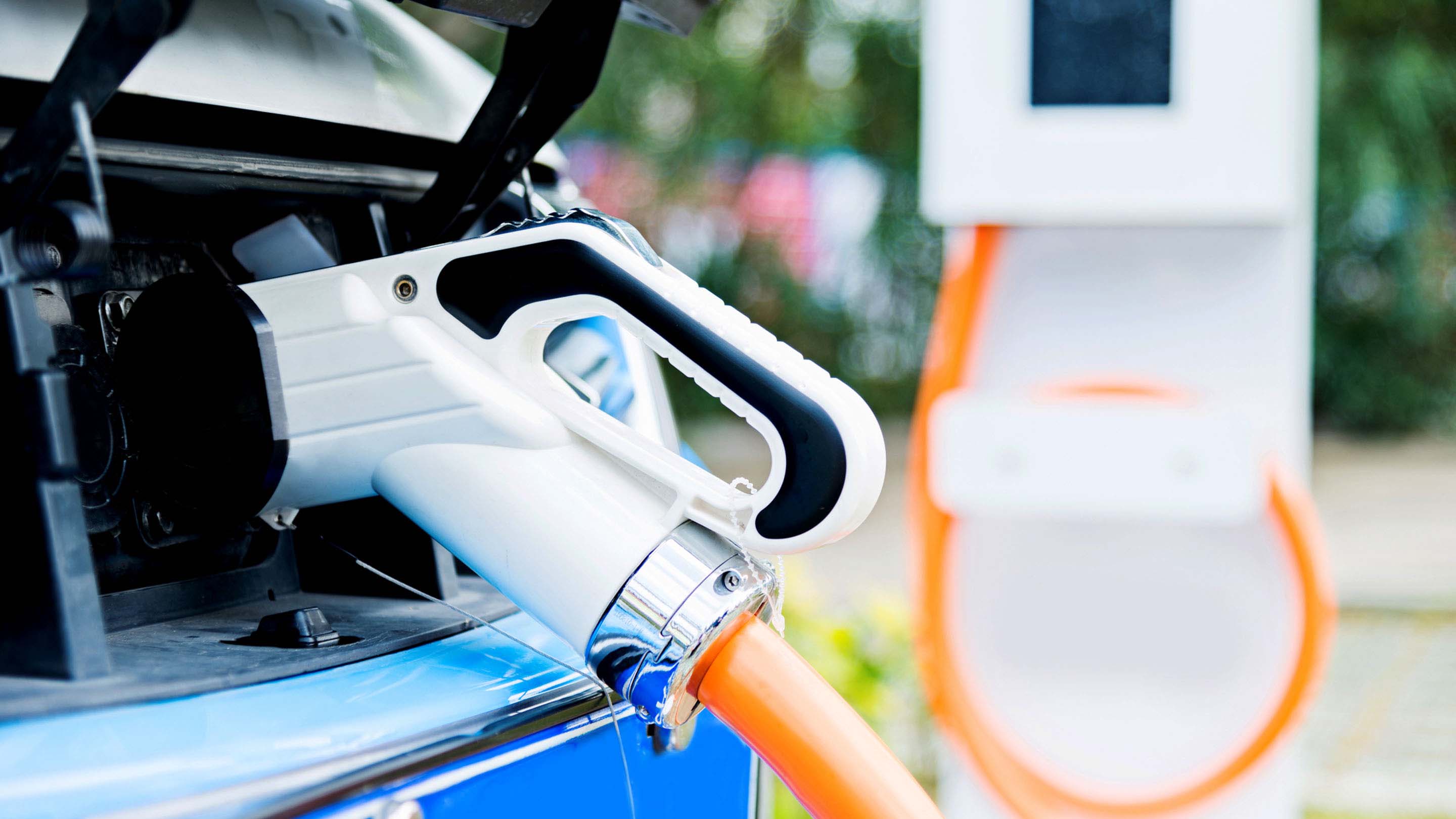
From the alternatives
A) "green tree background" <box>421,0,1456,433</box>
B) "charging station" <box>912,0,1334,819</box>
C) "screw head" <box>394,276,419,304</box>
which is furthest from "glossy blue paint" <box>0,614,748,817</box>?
"green tree background" <box>421,0,1456,433</box>

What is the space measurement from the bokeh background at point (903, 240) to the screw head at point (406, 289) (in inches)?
124

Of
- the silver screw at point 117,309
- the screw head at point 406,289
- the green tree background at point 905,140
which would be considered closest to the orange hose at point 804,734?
the screw head at point 406,289

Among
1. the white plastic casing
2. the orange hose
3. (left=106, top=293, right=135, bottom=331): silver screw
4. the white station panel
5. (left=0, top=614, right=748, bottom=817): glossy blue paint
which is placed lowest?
the orange hose

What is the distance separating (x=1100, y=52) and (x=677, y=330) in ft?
4.85

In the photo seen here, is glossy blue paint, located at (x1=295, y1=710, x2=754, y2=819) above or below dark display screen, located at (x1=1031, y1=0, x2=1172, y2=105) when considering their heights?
below

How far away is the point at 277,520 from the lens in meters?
1.13

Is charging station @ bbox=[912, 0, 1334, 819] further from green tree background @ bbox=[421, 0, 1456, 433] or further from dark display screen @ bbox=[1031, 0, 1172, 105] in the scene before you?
green tree background @ bbox=[421, 0, 1456, 433]

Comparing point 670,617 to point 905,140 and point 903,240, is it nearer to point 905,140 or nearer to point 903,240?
point 905,140

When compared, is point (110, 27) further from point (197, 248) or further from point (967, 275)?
point (967, 275)

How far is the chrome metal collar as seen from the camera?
0.94 meters

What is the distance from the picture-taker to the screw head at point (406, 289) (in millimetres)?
1027

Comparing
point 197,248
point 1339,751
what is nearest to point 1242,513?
point 197,248

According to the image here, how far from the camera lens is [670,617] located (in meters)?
0.94

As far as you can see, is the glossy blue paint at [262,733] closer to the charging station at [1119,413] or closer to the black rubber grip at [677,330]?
the black rubber grip at [677,330]
